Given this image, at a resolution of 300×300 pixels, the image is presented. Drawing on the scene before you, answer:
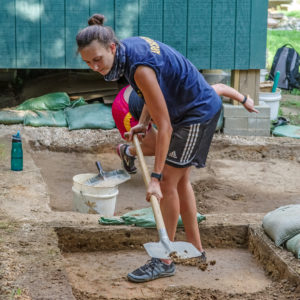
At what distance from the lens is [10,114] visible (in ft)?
25.1

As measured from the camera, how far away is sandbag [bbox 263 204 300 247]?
3.83 metres

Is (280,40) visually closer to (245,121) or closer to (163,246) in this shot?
(245,121)

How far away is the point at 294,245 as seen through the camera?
3.73 meters

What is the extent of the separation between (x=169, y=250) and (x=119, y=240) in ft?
2.94

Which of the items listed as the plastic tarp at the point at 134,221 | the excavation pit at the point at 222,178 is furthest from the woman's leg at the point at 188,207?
the excavation pit at the point at 222,178

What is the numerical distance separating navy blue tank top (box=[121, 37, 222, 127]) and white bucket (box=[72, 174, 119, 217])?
4.67 ft

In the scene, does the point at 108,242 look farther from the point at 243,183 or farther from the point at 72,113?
the point at 72,113

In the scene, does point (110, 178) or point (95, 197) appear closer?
point (95, 197)

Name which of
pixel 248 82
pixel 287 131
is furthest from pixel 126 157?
pixel 287 131

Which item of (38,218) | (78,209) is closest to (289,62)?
(78,209)

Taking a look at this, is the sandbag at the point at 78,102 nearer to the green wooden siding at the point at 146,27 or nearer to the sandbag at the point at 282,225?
the green wooden siding at the point at 146,27

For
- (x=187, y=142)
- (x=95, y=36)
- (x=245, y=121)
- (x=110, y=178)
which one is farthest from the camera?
(x=245, y=121)

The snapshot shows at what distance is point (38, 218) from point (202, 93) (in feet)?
5.00

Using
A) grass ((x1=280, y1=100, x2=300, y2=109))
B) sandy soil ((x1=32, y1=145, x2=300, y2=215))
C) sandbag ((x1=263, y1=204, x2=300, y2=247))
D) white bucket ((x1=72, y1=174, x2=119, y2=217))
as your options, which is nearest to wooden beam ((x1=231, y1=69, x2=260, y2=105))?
sandy soil ((x1=32, y1=145, x2=300, y2=215))
